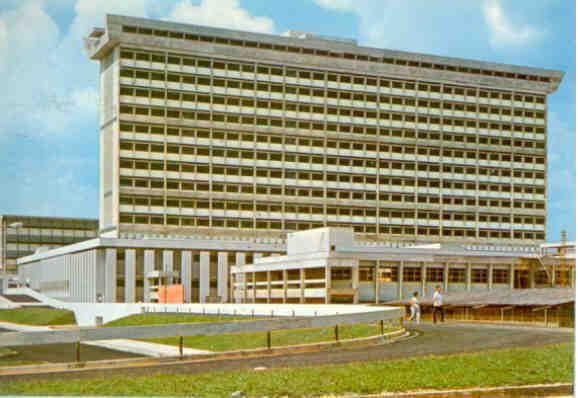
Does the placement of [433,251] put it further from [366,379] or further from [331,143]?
[366,379]

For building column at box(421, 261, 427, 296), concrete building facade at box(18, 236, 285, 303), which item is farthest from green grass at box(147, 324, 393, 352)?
concrete building facade at box(18, 236, 285, 303)

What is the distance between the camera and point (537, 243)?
117 metres

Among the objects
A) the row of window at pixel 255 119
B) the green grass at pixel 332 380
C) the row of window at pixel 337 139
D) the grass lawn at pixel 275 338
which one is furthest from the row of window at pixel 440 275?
the green grass at pixel 332 380

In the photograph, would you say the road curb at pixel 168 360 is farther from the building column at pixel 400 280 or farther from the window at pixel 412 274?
the window at pixel 412 274

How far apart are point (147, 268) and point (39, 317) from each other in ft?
46.8

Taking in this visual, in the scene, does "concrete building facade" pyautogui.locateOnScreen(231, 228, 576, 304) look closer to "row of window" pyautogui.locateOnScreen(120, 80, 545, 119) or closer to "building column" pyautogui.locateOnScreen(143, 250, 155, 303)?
"building column" pyautogui.locateOnScreen(143, 250, 155, 303)

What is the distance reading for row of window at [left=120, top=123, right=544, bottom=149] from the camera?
341 ft

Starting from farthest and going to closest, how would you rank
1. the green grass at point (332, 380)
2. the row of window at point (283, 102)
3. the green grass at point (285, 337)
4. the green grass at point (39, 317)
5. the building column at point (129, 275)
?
1. the row of window at point (283, 102)
2. the building column at point (129, 275)
3. the green grass at point (39, 317)
4. the green grass at point (285, 337)
5. the green grass at point (332, 380)

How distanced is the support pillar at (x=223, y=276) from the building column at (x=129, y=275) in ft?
28.9

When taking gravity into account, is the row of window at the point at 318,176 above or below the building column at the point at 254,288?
above

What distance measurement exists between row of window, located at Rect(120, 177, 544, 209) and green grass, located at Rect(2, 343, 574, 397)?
86.9 meters

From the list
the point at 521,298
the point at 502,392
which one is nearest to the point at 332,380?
the point at 502,392

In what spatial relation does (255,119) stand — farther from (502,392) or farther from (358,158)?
(502,392)

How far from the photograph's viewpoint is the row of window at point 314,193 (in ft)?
343
